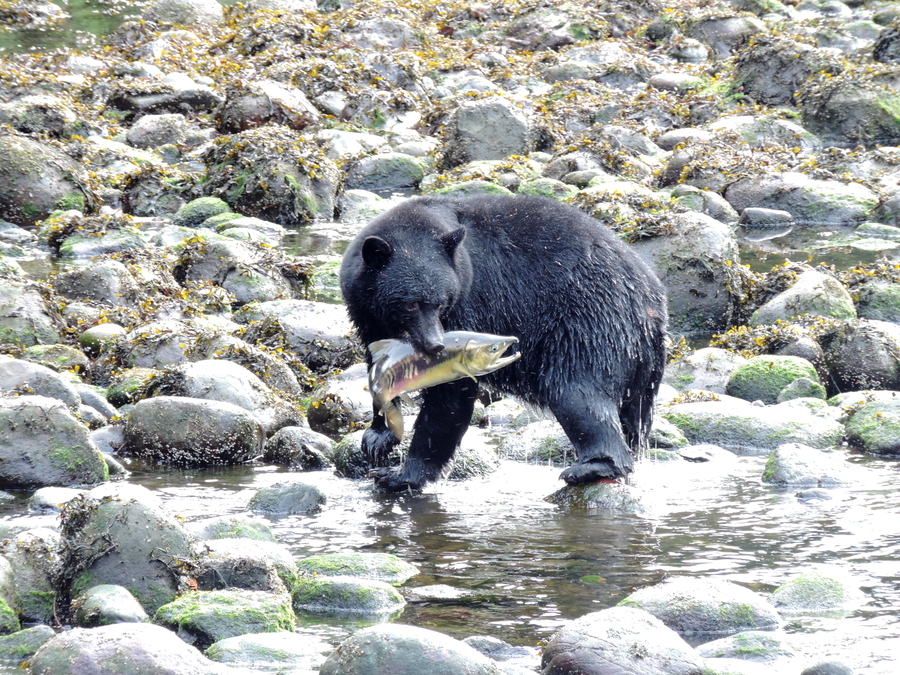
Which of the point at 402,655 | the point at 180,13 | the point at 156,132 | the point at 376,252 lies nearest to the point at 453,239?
Answer: the point at 376,252

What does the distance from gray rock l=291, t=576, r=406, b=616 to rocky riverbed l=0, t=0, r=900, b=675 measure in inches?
0.7

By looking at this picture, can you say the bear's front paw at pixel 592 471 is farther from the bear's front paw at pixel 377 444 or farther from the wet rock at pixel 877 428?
the wet rock at pixel 877 428

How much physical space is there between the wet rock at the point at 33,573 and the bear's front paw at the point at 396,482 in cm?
241

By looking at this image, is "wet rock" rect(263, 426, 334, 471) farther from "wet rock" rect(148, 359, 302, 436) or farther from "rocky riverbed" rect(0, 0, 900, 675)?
"wet rock" rect(148, 359, 302, 436)

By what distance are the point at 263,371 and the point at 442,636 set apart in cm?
472

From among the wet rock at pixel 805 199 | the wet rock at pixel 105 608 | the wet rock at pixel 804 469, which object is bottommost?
the wet rock at pixel 804 469

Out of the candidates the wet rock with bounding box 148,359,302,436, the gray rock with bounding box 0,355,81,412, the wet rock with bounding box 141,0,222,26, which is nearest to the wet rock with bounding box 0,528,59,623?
the gray rock with bounding box 0,355,81,412

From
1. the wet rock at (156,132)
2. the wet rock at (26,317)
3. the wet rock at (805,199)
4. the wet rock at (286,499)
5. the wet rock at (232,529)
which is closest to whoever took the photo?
the wet rock at (232,529)

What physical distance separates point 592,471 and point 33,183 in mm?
8735

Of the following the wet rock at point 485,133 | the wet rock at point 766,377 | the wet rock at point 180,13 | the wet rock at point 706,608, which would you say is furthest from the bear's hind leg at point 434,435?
the wet rock at point 180,13

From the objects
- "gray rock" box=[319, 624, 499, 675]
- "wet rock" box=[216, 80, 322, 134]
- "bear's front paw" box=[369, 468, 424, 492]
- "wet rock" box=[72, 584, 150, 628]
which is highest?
"wet rock" box=[216, 80, 322, 134]

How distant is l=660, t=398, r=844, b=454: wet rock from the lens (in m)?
7.77

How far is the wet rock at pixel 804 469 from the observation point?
6820 mm

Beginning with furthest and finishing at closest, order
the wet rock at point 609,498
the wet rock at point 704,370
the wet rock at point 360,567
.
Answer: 1. the wet rock at point 704,370
2. the wet rock at point 609,498
3. the wet rock at point 360,567
